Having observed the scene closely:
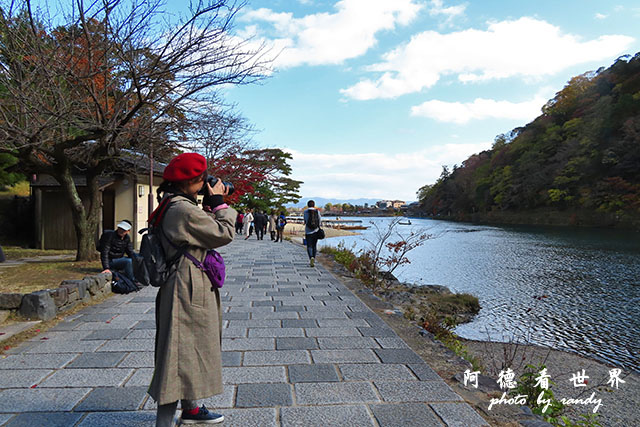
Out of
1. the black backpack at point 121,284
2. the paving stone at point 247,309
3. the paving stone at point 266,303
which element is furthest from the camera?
the black backpack at point 121,284

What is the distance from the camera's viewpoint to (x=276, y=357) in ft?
11.5

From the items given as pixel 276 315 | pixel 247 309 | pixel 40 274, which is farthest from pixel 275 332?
pixel 40 274

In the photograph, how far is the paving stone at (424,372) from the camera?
3057 millimetres

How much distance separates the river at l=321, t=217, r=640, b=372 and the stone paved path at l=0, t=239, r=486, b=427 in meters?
2.93

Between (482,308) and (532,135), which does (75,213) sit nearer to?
(482,308)

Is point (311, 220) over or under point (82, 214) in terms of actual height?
under

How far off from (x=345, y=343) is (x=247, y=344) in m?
0.94

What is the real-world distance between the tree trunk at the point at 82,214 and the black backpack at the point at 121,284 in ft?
9.64

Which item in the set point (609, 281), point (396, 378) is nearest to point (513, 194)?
point (609, 281)

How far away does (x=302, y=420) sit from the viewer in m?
2.38

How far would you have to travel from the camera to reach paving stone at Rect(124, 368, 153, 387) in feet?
9.51

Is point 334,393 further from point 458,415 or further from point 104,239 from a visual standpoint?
point 104,239

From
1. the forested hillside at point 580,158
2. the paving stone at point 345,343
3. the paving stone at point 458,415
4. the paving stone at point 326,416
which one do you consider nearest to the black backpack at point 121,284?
the paving stone at point 345,343

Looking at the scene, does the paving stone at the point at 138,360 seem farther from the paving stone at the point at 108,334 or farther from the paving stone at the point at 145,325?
the paving stone at the point at 145,325
